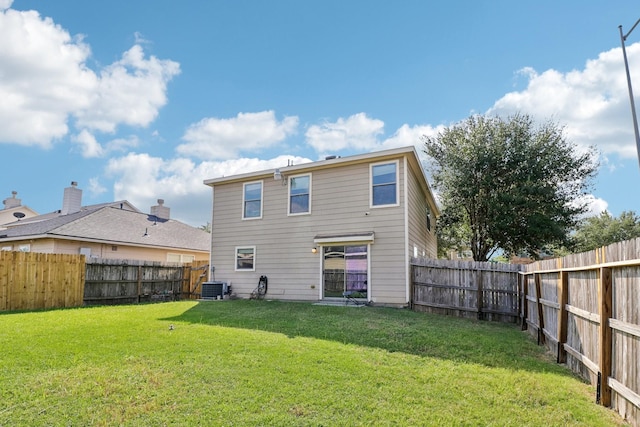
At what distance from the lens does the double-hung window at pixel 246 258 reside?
13.1 m

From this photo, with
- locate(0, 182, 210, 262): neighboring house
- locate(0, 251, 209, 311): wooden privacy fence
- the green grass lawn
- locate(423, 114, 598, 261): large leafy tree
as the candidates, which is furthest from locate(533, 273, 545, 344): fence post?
locate(0, 182, 210, 262): neighboring house

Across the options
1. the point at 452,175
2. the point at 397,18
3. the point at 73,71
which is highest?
the point at 397,18

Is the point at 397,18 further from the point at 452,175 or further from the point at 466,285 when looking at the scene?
the point at 466,285

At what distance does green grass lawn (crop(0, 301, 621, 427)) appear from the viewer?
125 inches

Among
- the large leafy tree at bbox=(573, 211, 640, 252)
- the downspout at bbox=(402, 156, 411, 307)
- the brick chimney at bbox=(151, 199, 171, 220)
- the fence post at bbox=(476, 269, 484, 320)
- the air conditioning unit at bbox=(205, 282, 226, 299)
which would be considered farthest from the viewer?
the large leafy tree at bbox=(573, 211, 640, 252)

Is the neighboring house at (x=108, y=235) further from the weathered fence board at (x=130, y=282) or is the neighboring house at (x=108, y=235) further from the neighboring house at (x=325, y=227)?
the neighboring house at (x=325, y=227)

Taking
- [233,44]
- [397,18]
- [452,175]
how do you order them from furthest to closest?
1. [452,175]
2. [233,44]
3. [397,18]

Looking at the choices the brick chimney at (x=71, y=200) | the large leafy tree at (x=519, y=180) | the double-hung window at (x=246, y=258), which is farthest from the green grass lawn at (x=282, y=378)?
the brick chimney at (x=71, y=200)

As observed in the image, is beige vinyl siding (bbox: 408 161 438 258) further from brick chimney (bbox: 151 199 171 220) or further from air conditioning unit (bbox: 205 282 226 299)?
brick chimney (bbox: 151 199 171 220)

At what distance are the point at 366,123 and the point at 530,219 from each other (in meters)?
7.54

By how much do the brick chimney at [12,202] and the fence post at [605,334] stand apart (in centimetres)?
3376

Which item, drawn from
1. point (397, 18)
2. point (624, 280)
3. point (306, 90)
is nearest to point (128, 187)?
point (306, 90)

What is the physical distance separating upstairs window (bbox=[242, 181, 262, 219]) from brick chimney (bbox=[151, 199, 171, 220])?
10.5m

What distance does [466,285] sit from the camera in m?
9.41
